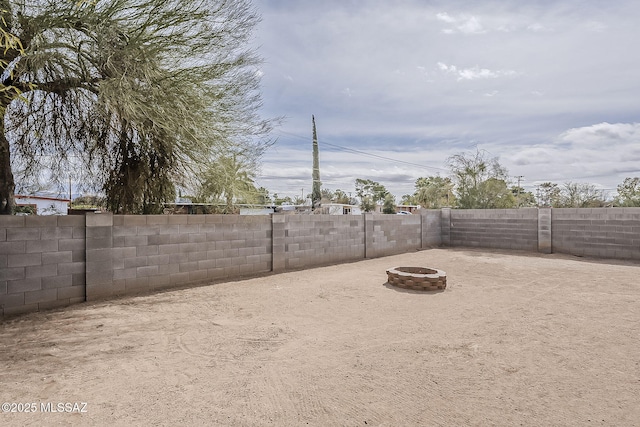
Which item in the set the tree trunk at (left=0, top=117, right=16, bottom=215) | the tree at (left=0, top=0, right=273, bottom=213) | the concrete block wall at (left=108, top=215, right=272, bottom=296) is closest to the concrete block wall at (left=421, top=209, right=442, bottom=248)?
the concrete block wall at (left=108, top=215, right=272, bottom=296)

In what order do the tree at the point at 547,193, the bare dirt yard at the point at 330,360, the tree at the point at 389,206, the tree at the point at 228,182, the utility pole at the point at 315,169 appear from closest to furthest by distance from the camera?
1. the bare dirt yard at the point at 330,360
2. the tree at the point at 228,182
3. the tree at the point at 547,193
4. the utility pole at the point at 315,169
5. the tree at the point at 389,206

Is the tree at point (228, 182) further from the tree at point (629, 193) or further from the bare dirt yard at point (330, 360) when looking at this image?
the tree at point (629, 193)

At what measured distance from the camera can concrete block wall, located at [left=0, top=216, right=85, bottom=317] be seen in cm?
409

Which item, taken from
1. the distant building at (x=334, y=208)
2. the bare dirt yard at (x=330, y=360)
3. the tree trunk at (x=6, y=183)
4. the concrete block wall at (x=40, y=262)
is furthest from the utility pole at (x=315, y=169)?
the concrete block wall at (x=40, y=262)

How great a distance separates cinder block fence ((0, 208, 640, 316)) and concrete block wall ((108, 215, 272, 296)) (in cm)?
2

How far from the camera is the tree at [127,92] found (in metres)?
4.59

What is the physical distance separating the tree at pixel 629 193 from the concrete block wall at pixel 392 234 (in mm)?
12310

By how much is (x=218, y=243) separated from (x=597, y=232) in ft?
37.3

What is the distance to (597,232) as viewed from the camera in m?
9.83

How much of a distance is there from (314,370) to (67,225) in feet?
14.0

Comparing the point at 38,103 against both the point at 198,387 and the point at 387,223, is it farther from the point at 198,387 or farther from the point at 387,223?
the point at 387,223

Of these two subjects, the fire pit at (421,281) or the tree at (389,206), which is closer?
the fire pit at (421,281)

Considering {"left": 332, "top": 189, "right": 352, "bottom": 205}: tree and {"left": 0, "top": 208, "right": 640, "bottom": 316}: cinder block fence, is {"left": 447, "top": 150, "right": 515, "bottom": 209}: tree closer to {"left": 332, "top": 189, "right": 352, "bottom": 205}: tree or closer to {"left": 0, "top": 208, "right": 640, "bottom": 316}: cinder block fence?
{"left": 0, "top": 208, "right": 640, "bottom": 316}: cinder block fence

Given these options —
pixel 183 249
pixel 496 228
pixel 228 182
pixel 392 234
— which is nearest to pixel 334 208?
pixel 496 228
